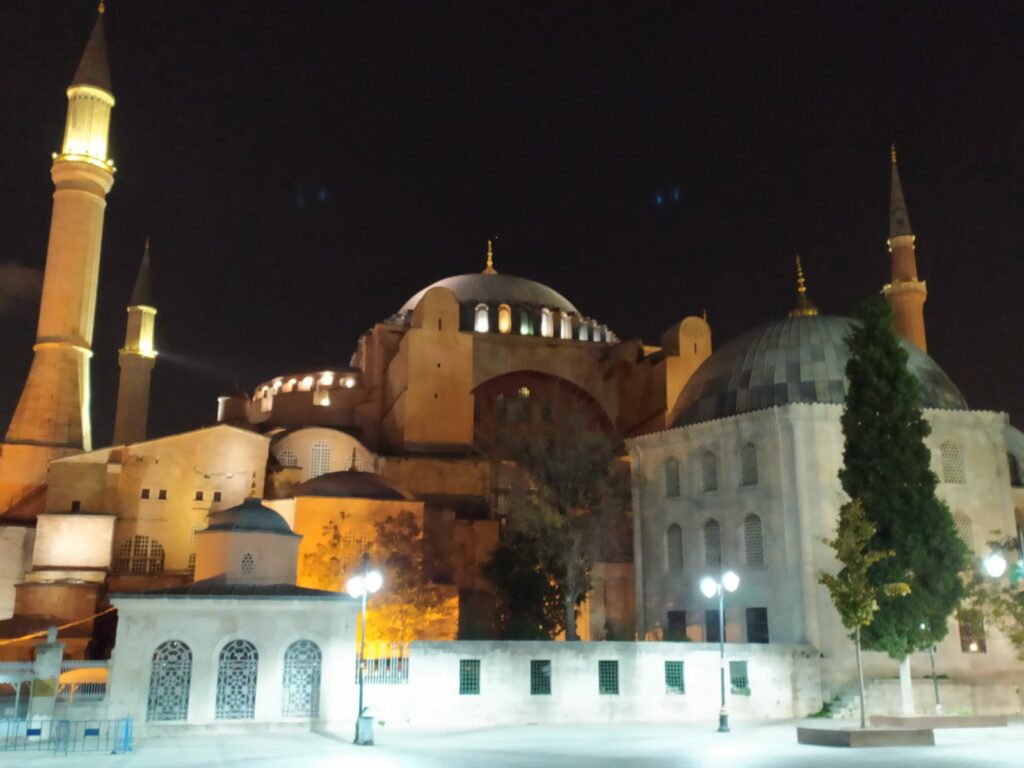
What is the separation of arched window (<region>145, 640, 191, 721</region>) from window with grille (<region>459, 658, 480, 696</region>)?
17.4 feet

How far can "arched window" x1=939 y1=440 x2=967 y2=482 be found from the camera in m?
26.2

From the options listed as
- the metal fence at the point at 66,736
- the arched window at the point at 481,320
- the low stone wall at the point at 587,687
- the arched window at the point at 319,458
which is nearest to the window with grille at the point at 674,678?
the low stone wall at the point at 587,687

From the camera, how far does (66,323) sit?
1486 inches

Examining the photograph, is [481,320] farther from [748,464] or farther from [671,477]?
[748,464]

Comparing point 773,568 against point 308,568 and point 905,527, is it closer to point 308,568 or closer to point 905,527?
point 905,527

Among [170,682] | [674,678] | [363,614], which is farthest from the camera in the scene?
[674,678]

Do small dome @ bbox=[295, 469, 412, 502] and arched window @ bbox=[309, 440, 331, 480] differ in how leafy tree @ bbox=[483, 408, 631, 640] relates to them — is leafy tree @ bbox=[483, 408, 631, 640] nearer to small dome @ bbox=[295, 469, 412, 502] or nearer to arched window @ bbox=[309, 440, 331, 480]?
small dome @ bbox=[295, 469, 412, 502]

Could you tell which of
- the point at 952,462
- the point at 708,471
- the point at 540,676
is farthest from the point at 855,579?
the point at 952,462

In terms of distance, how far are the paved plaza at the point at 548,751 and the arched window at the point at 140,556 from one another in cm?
1688

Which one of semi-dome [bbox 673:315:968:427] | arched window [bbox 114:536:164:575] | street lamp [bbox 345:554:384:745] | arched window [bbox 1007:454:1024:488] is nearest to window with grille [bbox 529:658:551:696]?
street lamp [bbox 345:554:384:745]

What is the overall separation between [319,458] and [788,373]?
18.7 m

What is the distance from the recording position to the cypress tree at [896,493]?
2081 centimetres

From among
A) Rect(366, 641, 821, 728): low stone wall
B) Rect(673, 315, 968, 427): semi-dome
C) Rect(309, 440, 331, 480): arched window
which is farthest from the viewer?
Rect(309, 440, 331, 480): arched window

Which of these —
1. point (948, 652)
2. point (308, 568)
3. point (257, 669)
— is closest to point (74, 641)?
point (308, 568)
